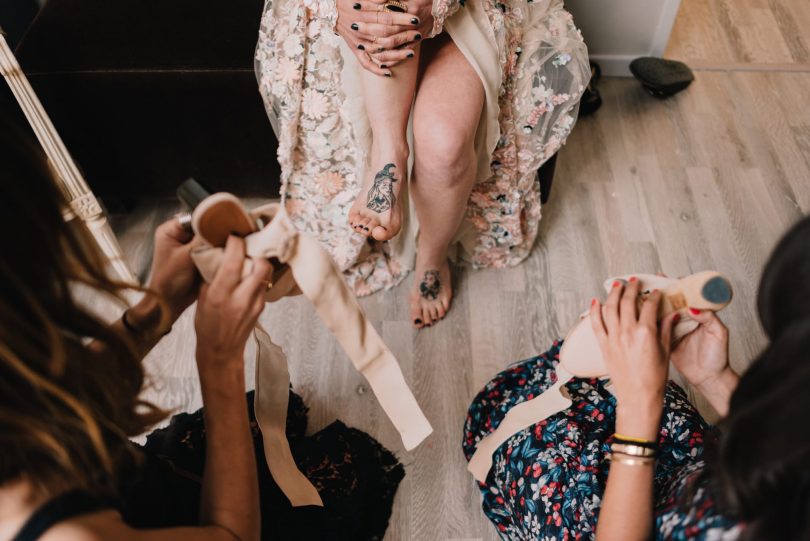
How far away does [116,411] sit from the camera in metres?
0.61

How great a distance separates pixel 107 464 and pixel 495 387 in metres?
0.71

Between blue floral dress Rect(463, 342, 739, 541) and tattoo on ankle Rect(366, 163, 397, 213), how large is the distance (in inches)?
15.5

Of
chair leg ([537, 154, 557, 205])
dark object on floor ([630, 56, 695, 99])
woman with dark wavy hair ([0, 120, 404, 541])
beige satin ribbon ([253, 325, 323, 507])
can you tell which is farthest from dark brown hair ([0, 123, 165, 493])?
dark object on floor ([630, 56, 695, 99])

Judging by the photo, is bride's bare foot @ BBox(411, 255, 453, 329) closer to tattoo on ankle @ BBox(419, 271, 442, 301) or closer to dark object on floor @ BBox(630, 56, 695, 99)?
tattoo on ankle @ BBox(419, 271, 442, 301)

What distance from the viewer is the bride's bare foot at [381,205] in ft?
3.75

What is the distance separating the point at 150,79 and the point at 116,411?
0.88 meters

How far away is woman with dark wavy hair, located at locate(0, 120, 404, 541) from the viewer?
48cm

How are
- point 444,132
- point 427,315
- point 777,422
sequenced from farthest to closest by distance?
point 427,315, point 444,132, point 777,422

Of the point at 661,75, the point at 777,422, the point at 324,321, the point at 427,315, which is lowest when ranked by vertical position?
the point at 427,315

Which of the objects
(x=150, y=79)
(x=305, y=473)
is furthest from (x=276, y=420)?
(x=150, y=79)

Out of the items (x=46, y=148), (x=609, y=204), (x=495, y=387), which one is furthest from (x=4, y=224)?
(x=609, y=204)

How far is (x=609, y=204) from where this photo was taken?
62.9 inches

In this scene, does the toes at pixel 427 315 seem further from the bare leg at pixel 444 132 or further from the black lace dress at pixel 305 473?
the black lace dress at pixel 305 473

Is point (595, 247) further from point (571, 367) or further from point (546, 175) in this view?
point (571, 367)
